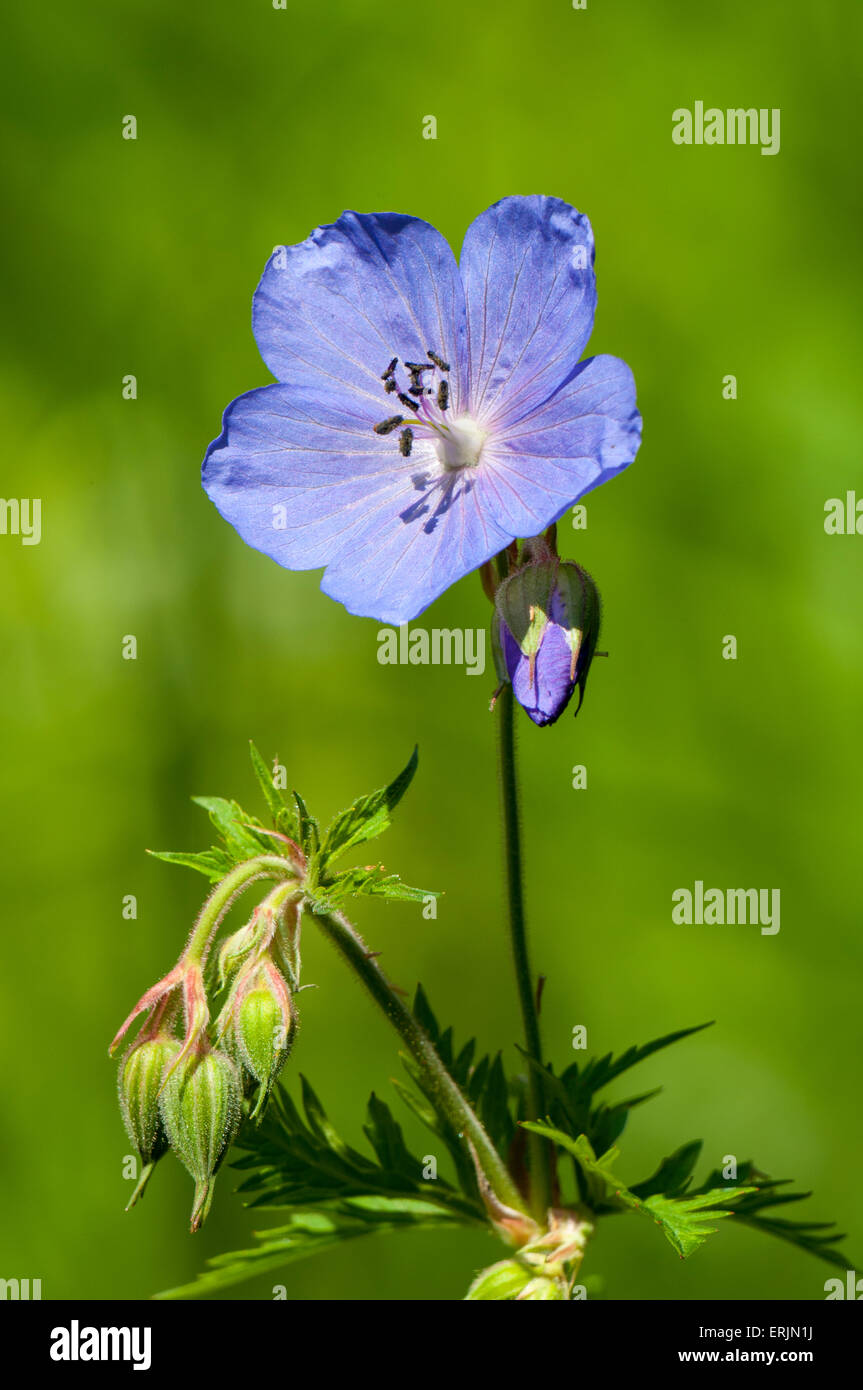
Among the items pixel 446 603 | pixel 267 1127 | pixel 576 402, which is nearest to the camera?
pixel 576 402

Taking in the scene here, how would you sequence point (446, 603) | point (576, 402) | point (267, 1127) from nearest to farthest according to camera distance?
point (576, 402) < point (267, 1127) < point (446, 603)

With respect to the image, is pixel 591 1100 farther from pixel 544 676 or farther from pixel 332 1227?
pixel 544 676

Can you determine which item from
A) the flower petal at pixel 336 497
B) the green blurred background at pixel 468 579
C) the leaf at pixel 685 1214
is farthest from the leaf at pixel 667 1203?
the green blurred background at pixel 468 579

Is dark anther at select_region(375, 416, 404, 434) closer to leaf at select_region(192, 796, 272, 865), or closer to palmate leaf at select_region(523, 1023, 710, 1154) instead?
leaf at select_region(192, 796, 272, 865)

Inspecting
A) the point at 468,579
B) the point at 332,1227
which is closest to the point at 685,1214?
the point at 332,1227

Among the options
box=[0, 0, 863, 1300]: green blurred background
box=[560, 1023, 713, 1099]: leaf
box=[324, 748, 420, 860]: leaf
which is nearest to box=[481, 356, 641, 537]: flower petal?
box=[324, 748, 420, 860]: leaf
